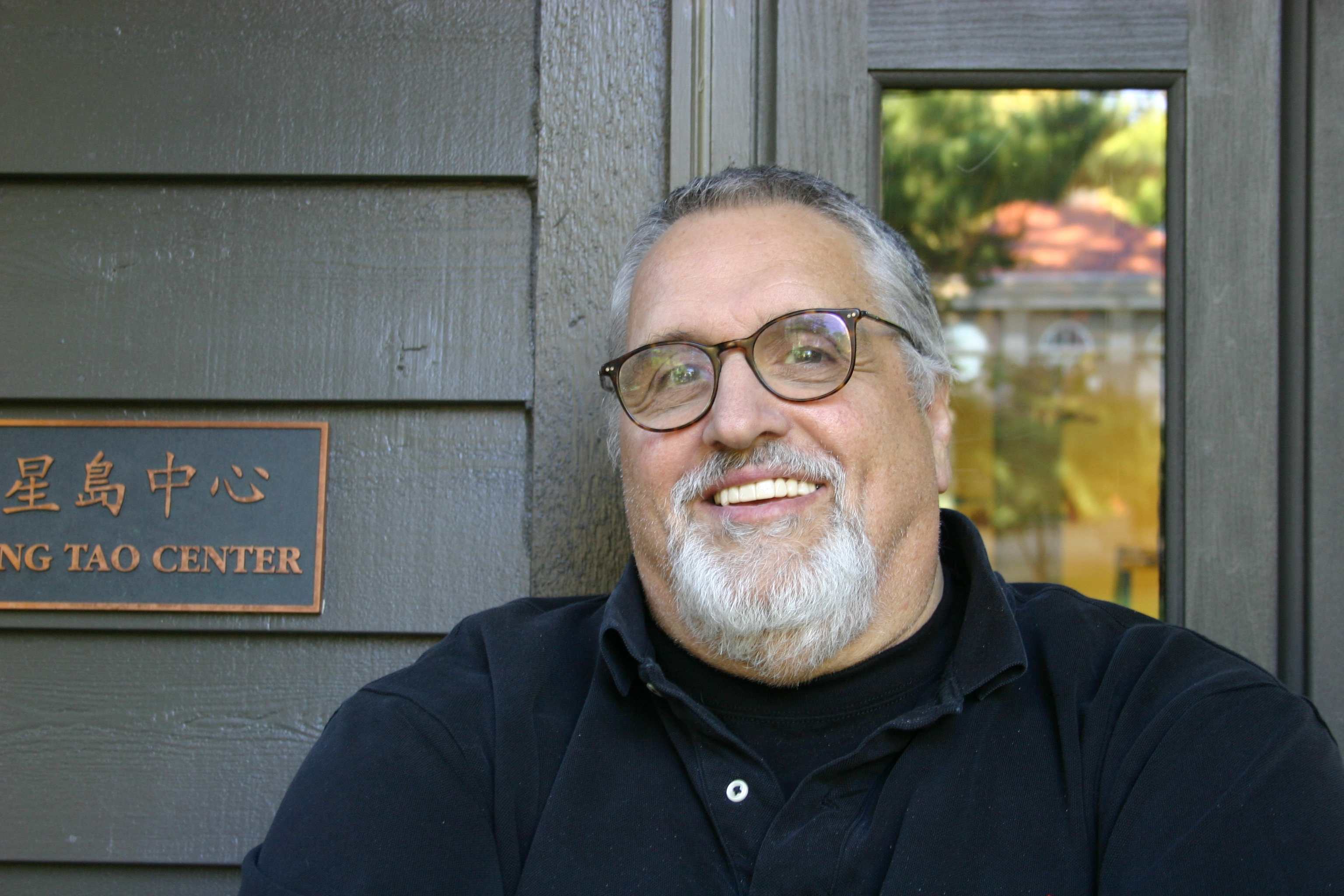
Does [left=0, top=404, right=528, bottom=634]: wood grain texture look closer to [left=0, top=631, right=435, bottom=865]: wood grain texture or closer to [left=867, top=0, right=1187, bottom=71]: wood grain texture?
[left=0, top=631, right=435, bottom=865]: wood grain texture

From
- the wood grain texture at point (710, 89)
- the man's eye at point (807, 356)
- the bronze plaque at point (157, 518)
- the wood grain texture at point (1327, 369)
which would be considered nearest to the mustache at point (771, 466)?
the man's eye at point (807, 356)

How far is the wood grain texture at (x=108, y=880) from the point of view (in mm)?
1546

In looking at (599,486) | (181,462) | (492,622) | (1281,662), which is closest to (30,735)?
(181,462)

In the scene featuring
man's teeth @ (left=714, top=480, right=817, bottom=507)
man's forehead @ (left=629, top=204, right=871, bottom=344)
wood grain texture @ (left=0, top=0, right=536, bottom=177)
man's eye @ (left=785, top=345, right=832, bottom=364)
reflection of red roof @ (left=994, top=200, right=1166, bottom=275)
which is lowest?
man's teeth @ (left=714, top=480, right=817, bottom=507)

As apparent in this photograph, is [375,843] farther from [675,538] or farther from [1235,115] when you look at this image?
[1235,115]

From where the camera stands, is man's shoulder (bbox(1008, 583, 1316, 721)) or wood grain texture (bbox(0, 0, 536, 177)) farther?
wood grain texture (bbox(0, 0, 536, 177))

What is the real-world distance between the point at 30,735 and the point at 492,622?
0.79 m

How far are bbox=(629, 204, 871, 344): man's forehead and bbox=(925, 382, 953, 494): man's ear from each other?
0.66 feet

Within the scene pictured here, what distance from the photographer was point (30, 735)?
5.11 feet

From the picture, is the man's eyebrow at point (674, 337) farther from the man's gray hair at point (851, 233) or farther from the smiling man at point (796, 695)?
the man's gray hair at point (851, 233)

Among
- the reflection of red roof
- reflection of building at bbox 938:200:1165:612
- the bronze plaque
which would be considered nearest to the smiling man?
the bronze plaque

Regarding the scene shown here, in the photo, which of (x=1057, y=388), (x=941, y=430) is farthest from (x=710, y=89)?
(x=1057, y=388)

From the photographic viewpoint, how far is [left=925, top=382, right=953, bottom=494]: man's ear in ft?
4.79

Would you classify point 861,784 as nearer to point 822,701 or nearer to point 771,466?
point 822,701
